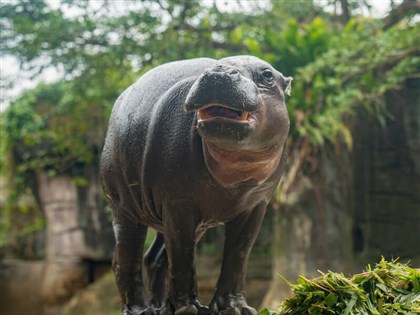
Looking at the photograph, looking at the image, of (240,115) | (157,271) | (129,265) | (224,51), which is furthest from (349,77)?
(240,115)

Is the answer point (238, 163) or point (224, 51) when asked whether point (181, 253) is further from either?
point (224, 51)

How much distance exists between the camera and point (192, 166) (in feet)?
7.75

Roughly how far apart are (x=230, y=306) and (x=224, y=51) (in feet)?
19.2

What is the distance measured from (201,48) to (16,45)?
2237 millimetres

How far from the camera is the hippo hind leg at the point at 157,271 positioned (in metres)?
2.85

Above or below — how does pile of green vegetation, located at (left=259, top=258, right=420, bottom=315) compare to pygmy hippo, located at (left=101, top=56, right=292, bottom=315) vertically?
below

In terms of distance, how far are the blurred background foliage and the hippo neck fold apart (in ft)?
14.0

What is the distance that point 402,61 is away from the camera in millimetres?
7520

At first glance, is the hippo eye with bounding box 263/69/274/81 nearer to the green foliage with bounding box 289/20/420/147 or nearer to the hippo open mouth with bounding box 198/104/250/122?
the hippo open mouth with bounding box 198/104/250/122

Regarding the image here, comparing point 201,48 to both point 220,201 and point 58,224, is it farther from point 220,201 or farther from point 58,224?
point 220,201

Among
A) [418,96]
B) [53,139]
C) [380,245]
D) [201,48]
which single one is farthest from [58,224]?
[418,96]

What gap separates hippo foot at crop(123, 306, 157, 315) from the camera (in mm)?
2670

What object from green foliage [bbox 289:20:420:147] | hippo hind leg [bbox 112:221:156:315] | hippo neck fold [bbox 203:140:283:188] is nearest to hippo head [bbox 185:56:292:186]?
hippo neck fold [bbox 203:140:283:188]

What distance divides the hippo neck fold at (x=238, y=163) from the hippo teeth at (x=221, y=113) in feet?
0.42
